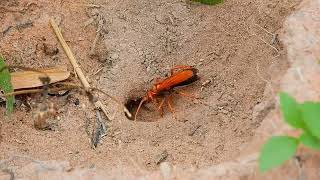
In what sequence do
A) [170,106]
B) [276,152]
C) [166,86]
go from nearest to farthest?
[276,152] < [170,106] < [166,86]

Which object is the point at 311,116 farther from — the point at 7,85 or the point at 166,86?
the point at 7,85

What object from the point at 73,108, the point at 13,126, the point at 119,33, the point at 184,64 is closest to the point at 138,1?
the point at 119,33

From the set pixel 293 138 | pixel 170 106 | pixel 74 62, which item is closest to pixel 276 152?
pixel 293 138

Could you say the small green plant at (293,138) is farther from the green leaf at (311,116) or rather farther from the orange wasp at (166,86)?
the orange wasp at (166,86)

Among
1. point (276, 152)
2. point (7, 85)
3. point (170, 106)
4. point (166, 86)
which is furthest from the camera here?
point (166, 86)

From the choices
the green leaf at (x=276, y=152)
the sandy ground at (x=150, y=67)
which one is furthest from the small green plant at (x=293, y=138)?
the sandy ground at (x=150, y=67)

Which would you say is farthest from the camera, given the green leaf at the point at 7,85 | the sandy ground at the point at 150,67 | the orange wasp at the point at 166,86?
the orange wasp at the point at 166,86
